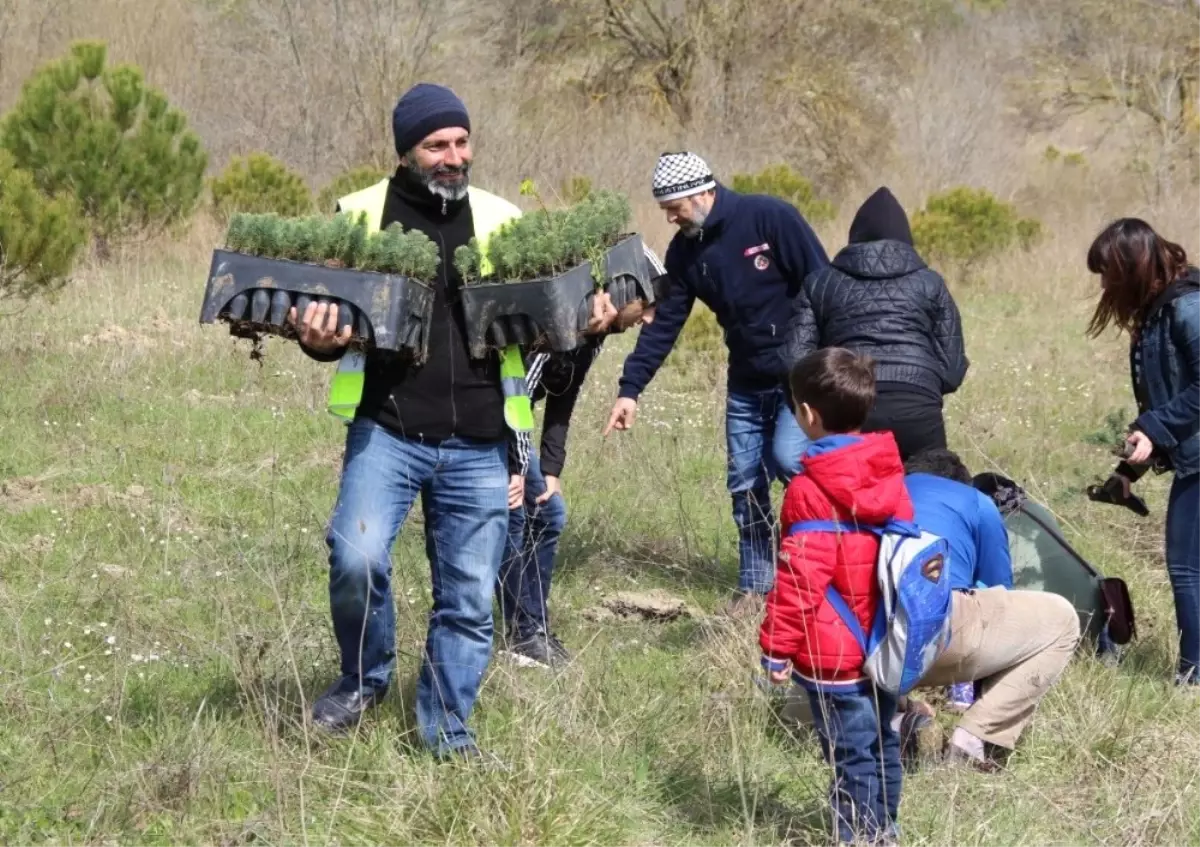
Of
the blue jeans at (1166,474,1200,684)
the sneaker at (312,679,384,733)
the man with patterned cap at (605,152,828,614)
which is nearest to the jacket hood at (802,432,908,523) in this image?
the sneaker at (312,679,384,733)

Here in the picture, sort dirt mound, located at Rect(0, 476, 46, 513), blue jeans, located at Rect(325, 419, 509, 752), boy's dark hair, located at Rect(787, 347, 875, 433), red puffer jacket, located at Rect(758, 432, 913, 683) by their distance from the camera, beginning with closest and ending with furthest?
red puffer jacket, located at Rect(758, 432, 913, 683) → boy's dark hair, located at Rect(787, 347, 875, 433) → blue jeans, located at Rect(325, 419, 509, 752) → dirt mound, located at Rect(0, 476, 46, 513)

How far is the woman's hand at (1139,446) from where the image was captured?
16.2 feet

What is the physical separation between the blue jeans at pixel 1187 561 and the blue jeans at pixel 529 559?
86.1 inches

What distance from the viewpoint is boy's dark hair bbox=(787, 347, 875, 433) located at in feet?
11.7

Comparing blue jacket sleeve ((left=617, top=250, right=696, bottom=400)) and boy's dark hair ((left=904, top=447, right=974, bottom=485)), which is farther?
blue jacket sleeve ((left=617, top=250, right=696, bottom=400))

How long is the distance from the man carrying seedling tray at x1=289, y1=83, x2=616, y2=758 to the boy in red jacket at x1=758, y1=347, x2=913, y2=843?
79cm

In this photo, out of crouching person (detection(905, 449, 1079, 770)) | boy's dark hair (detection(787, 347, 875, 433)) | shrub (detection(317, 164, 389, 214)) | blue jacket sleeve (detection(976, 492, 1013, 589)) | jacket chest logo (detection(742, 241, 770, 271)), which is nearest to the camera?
boy's dark hair (detection(787, 347, 875, 433))

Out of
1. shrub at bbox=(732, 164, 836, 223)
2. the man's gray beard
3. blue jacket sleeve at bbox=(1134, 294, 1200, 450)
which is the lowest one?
blue jacket sleeve at bbox=(1134, 294, 1200, 450)

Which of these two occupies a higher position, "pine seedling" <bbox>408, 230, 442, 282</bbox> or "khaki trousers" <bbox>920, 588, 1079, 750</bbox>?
"pine seedling" <bbox>408, 230, 442, 282</bbox>


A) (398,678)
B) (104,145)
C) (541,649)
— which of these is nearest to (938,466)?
(541,649)

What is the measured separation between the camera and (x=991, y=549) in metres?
4.45

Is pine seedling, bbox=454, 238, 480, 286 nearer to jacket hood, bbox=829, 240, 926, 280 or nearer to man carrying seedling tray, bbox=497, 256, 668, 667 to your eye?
man carrying seedling tray, bbox=497, 256, 668, 667

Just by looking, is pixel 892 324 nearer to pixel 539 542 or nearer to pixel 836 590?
pixel 539 542

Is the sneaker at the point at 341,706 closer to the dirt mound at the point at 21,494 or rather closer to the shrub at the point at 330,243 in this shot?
the shrub at the point at 330,243
